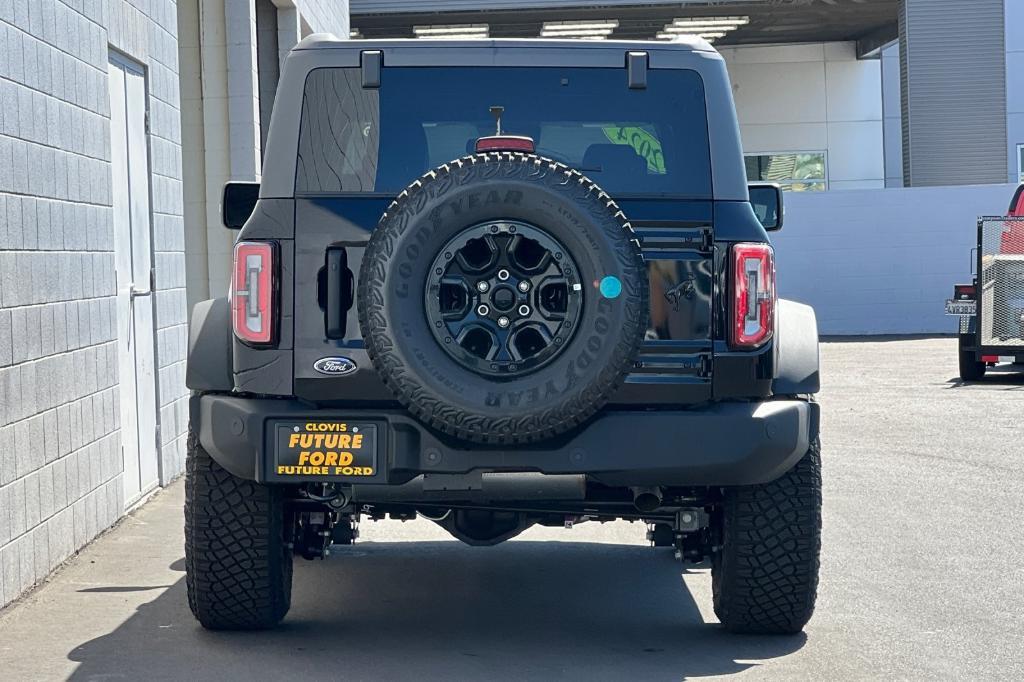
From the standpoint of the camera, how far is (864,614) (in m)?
6.24

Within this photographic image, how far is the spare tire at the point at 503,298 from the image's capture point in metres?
4.87

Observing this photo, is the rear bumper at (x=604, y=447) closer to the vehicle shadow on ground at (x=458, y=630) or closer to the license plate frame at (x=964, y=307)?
the vehicle shadow on ground at (x=458, y=630)

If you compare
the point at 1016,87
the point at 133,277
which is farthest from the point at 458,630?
the point at 1016,87

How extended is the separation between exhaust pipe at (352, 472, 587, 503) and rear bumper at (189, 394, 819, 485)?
0.16 feet

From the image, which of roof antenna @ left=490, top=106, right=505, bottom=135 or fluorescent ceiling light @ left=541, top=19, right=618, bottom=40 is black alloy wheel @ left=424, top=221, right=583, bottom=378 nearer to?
roof antenna @ left=490, top=106, right=505, bottom=135

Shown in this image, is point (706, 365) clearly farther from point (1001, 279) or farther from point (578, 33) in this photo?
point (578, 33)

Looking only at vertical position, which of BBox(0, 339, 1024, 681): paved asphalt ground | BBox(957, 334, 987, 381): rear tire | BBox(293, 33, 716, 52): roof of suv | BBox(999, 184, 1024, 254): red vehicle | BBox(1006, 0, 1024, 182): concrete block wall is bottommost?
BBox(0, 339, 1024, 681): paved asphalt ground

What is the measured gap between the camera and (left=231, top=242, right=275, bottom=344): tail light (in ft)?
17.3

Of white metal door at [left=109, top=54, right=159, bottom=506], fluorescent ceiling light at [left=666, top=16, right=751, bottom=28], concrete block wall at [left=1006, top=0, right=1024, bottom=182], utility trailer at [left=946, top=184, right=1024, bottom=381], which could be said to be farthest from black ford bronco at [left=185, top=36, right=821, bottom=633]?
concrete block wall at [left=1006, top=0, right=1024, bottom=182]

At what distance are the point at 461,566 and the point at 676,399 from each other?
248 centimetres

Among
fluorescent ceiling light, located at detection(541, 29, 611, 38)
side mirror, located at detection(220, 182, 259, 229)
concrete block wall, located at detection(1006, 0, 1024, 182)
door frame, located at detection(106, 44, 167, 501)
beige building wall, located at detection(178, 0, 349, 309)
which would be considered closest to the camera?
side mirror, located at detection(220, 182, 259, 229)

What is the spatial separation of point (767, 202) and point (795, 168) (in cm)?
2994

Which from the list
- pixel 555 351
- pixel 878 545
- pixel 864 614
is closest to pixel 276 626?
pixel 555 351

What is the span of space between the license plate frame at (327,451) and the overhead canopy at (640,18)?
23212mm
